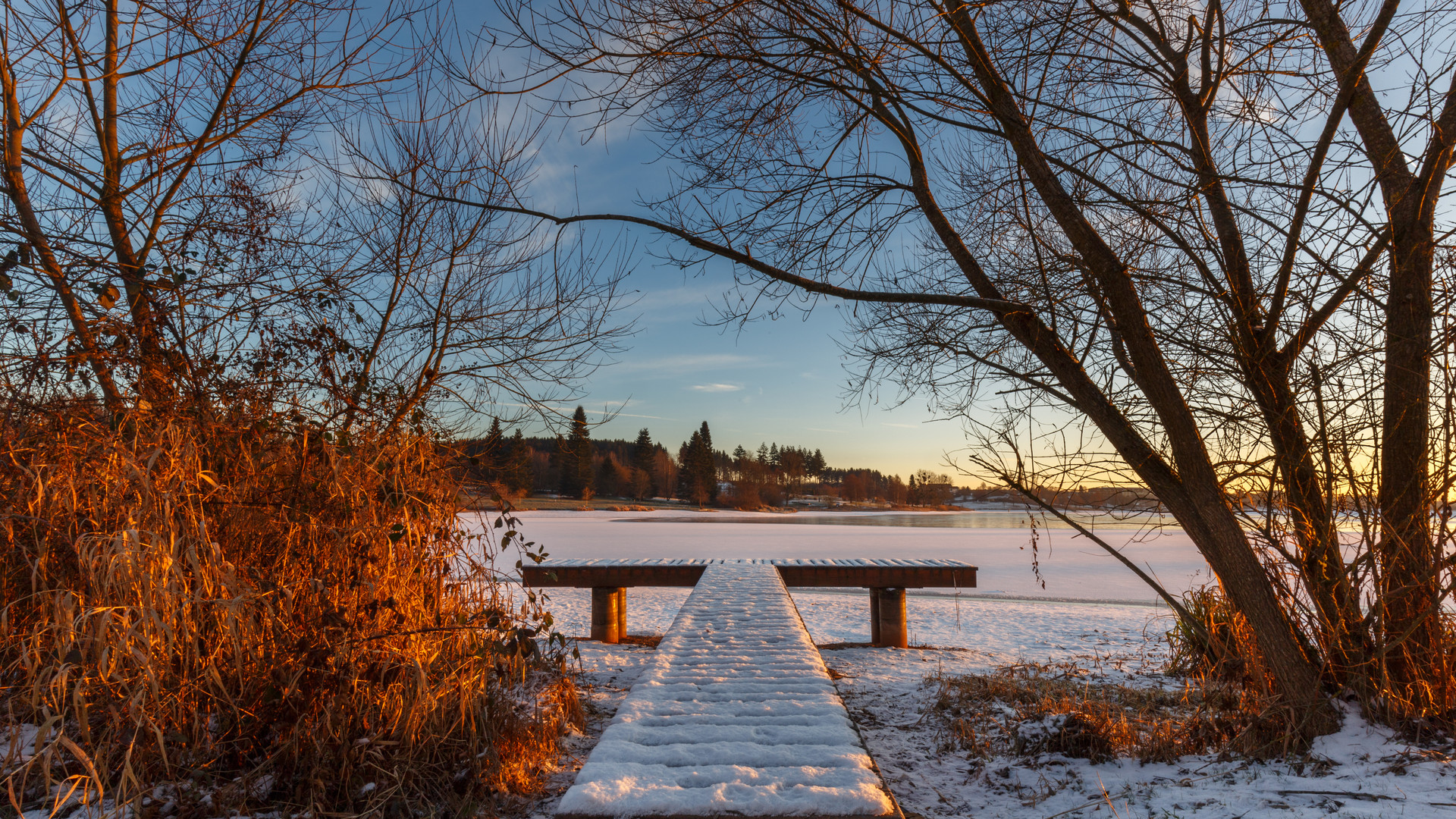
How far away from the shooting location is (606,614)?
7410mm

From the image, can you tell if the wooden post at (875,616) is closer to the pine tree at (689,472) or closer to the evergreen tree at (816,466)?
the pine tree at (689,472)

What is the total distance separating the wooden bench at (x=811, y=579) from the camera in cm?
714

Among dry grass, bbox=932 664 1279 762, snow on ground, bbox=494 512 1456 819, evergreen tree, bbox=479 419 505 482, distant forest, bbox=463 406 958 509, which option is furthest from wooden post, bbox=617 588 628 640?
distant forest, bbox=463 406 958 509

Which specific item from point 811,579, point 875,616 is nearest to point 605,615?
point 811,579

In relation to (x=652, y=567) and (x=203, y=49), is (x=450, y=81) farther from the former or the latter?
(x=652, y=567)

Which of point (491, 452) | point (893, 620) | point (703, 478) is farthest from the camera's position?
point (703, 478)

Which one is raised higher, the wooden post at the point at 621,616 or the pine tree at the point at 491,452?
the pine tree at the point at 491,452

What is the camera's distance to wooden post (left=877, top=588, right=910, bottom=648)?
23.5ft

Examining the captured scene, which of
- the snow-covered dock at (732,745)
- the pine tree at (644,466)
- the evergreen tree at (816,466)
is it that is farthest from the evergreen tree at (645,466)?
the snow-covered dock at (732,745)

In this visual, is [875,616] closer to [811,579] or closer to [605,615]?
[811,579]

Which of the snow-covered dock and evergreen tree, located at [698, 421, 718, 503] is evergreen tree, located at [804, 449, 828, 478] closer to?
evergreen tree, located at [698, 421, 718, 503]

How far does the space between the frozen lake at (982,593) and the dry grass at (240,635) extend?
2998mm

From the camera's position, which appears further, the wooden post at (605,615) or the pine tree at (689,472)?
the pine tree at (689,472)

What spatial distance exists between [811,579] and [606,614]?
84.8 inches
